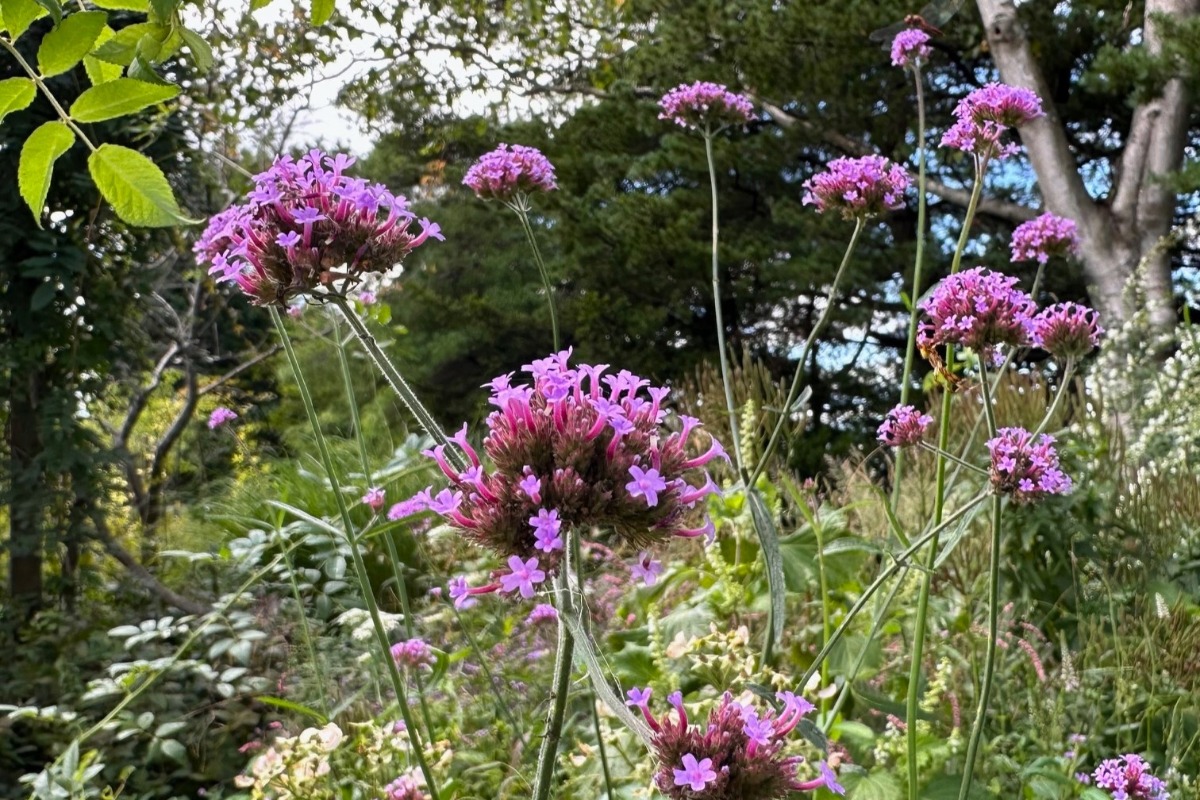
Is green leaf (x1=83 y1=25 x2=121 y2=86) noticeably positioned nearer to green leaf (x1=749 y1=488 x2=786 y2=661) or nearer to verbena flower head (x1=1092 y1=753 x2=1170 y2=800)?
green leaf (x1=749 y1=488 x2=786 y2=661)

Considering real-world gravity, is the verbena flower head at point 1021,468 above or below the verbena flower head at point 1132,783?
above

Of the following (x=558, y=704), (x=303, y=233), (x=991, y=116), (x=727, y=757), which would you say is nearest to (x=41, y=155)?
(x=303, y=233)

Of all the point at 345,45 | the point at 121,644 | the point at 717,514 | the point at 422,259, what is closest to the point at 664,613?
the point at 717,514

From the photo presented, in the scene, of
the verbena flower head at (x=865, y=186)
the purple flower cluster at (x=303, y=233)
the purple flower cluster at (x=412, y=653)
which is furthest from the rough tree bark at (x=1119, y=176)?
the purple flower cluster at (x=303, y=233)

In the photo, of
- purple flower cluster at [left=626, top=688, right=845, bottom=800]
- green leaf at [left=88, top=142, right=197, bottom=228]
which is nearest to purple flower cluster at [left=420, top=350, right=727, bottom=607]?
purple flower cluster at [left=626, top=688, right=845, bottom=800]

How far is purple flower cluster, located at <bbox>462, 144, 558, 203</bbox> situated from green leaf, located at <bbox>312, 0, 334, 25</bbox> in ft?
3.11

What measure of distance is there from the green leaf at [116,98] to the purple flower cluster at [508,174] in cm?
106

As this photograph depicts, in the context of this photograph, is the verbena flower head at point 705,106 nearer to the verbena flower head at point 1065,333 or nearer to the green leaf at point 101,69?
the verbena flower head at point 1065,333

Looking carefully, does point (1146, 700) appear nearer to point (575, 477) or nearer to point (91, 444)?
point (575, 477)

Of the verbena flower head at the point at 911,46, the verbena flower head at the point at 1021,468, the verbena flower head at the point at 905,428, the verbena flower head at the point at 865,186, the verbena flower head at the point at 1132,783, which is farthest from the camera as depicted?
the verbena flower head at the point at 911,46

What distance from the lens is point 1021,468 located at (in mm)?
1289

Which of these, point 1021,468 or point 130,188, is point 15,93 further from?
point 1021,468

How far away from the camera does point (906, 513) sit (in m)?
3.86

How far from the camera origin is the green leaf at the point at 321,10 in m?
0.84
